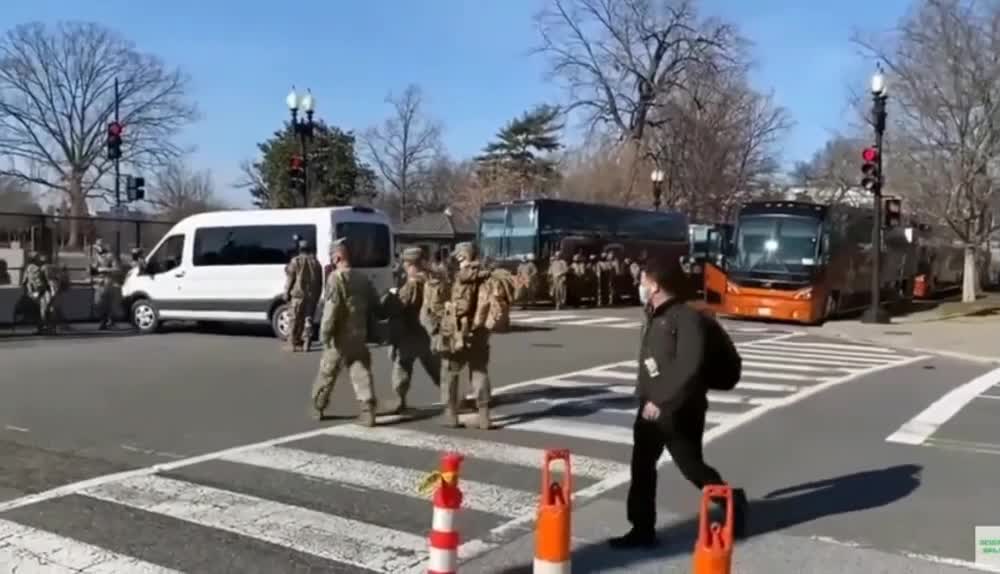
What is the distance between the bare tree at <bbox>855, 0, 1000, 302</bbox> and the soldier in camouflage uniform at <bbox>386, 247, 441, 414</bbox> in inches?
963

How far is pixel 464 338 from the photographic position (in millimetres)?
9820

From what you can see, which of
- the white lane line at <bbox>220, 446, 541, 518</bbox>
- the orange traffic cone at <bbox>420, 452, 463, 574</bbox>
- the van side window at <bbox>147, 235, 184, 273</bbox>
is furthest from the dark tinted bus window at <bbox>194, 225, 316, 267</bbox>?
the orange traffic cone at <bbox>420, 452, 463, 574</bbox>

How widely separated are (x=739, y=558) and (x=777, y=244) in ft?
74.2

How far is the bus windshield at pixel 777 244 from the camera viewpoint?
1068 inches

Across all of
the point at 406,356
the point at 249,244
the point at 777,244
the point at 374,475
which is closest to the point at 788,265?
the point at 777,244

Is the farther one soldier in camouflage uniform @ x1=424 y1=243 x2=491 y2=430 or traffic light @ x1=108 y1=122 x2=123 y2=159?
traffic light @ x1=108 y1=122 x2=123 y2=159

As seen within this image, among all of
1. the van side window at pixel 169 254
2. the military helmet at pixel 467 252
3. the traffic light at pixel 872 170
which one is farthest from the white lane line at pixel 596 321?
the military helmet at pixel 467 252

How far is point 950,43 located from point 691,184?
2614cm

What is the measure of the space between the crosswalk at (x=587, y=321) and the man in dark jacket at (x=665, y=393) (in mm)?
18436

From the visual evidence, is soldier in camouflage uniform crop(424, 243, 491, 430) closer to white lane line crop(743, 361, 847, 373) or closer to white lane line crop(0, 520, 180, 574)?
white lane line crop(0, 520, 180, 574)

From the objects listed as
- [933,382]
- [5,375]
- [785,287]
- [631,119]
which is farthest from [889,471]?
[631,119]

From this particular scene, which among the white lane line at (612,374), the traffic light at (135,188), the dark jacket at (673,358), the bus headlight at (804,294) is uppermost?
the traffic light at (135,188)

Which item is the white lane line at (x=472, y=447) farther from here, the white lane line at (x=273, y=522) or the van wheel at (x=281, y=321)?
the van wheel at (x=281, y=321)

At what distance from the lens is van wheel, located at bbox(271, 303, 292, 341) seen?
1834 centimetres
